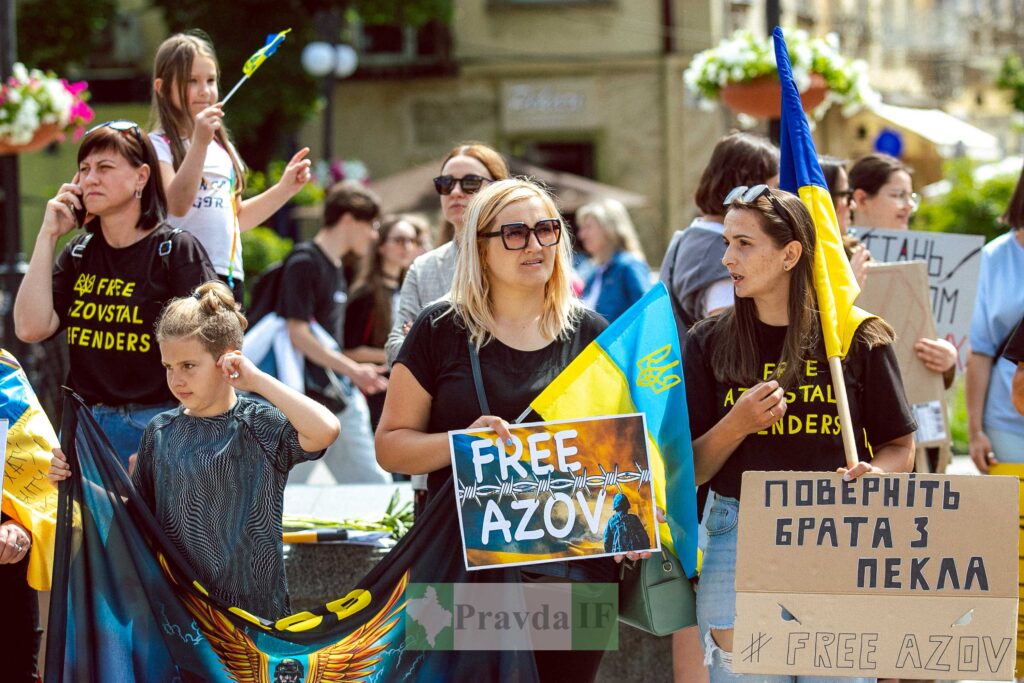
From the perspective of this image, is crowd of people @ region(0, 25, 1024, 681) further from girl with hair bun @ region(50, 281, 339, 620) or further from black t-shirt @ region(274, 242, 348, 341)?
black t-shirt @ region(274, 242, 348, 341)

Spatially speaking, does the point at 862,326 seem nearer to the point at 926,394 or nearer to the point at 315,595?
the point at 926,394

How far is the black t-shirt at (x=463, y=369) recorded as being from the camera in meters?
3.81

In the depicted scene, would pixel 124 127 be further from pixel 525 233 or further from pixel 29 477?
pixel 525 233

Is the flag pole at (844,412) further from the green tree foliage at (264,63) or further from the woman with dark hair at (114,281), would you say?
the green tree foliage at (264,63)

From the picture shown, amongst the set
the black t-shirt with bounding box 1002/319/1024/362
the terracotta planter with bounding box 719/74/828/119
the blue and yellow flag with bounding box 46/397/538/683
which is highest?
the terracotta planter with bounding box 719/74/828/119

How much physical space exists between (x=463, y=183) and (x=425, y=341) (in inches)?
46.7

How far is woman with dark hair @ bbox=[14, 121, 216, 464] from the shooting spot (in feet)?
14.8

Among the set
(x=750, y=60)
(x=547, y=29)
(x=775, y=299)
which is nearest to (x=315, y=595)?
(x=775, y=299)

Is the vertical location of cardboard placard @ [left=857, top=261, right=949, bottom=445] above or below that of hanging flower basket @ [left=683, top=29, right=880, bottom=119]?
below

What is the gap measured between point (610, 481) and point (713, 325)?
0.60 m

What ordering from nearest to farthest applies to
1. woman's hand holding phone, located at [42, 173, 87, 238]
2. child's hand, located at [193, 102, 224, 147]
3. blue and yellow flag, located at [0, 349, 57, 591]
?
blue and yellow flag, located at [0, 349, 57, 591] < woman's hand holding phone, located at [42, 173, 87, 238] < child's hand, located at [193, 102, 224, 147]

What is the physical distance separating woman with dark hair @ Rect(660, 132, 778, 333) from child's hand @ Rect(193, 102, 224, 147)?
165 cm

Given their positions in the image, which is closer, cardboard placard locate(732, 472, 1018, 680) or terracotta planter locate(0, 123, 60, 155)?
cardboard placard locate(732, 472, 1018, 680)

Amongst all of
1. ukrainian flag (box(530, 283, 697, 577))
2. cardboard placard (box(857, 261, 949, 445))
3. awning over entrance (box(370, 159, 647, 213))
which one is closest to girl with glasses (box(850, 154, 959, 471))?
cardboard placard (box(857, 261, 949, 445))
